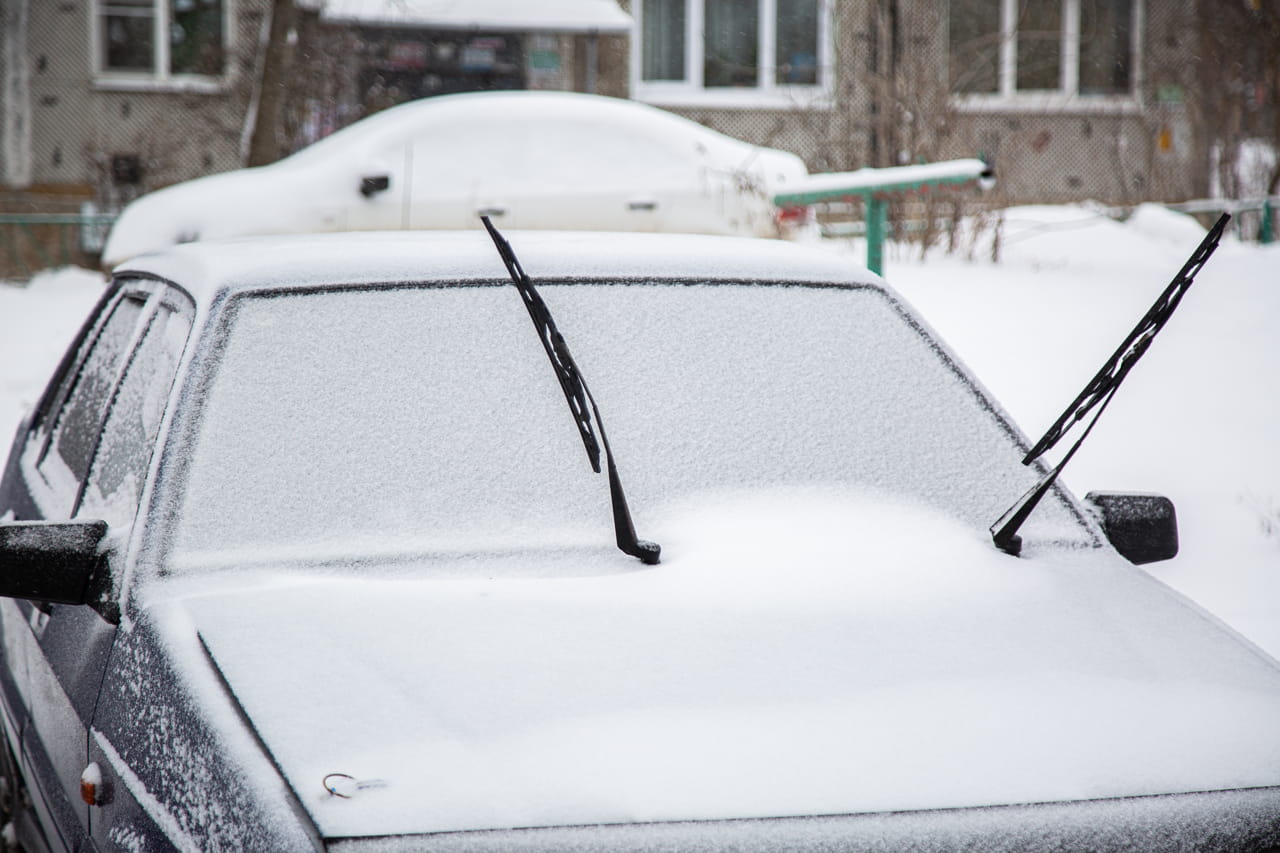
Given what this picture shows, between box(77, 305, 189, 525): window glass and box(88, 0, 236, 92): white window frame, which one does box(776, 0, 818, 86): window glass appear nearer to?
box(88, 0, 236, 92): white window frame

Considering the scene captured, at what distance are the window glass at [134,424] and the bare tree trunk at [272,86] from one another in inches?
451

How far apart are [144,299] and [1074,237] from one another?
34.5 feet

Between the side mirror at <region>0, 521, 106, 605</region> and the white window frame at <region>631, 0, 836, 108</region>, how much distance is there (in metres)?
17.9

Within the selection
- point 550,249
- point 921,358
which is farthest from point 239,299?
point 921,358

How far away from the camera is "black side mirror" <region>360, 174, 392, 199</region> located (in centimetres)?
1016

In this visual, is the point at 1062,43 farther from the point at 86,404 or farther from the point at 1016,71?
the point at 86,404

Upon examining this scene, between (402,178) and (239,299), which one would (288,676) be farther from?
(402,178)

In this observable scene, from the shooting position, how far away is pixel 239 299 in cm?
236

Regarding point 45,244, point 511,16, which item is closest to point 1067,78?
point 511,16

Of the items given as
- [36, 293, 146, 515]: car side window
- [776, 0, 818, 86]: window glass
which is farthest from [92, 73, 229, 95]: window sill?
[36, 293, 146, 515]: car side window

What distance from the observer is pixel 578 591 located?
1.97 meters

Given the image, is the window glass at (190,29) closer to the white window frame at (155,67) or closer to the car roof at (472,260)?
the white window frame at (155,67)

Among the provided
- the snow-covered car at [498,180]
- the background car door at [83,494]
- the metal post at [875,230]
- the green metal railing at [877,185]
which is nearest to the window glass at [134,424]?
the background car door at [83,494]

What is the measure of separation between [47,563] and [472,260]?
0.88 meters
